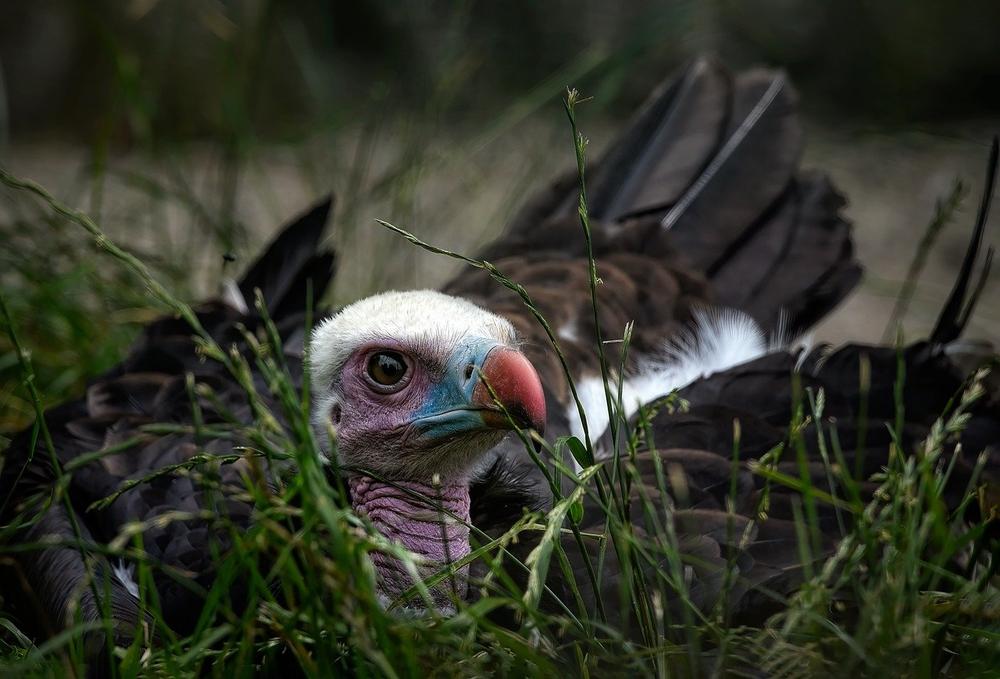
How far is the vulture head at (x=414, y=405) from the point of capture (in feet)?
7.25

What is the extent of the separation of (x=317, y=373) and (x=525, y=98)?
196cm

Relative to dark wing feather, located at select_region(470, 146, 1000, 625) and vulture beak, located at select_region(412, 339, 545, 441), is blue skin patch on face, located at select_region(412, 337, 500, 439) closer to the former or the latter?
vulture beak, located at select_region(412, 339, 545, 441)

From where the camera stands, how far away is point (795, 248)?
3762 millimetres

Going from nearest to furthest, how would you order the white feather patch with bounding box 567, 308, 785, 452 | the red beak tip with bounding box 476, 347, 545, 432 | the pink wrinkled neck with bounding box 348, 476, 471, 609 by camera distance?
the red beak tip with bounding box 476, 347, 545, 432, the pink wrinkled neck with bounding box 348, 476, 471, 609, the white feather patch with bounding box 567, 308, 785, 452

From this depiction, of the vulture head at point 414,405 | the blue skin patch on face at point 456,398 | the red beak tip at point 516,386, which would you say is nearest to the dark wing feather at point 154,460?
the vulture head at point 414,405

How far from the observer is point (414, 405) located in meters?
2.31

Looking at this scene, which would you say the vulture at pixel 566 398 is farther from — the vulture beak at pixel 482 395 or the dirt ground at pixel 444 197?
the dirt ground at pixel 444 197

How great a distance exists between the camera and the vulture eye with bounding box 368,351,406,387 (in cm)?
231

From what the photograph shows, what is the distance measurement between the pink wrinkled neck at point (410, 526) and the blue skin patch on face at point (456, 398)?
143mm

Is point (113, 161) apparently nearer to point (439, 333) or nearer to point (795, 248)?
point (795, 248)

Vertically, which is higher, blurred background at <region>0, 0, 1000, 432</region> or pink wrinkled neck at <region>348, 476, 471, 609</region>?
blurred background at <region>0, 0, 1000, 432</region>

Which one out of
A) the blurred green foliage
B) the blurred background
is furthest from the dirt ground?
the blurred green foliage

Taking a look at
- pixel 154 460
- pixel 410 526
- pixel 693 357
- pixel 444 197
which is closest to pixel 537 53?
pixel 444 197

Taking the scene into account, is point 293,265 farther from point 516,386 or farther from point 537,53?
point 537,53
